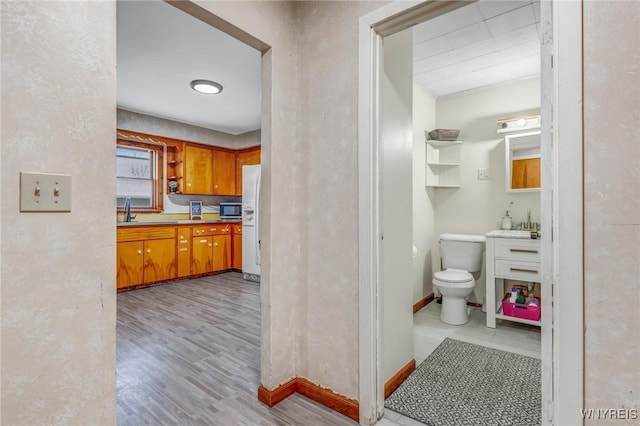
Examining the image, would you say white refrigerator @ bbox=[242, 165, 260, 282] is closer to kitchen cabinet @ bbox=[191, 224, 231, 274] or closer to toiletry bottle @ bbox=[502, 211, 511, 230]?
kitchen cabinet @ bbox=[191, 224, 231, 274]

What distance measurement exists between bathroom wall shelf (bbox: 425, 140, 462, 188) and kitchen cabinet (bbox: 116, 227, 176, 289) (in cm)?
361

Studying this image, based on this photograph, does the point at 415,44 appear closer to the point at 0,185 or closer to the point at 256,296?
the point at 0,185

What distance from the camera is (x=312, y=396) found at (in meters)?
1.76

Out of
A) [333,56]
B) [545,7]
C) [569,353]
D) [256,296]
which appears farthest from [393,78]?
[256,296]

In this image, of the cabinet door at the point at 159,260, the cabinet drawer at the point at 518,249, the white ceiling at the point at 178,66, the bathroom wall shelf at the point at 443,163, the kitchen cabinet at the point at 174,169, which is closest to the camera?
the white ceiling at the point at 178,66

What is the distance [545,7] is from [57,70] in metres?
1.67

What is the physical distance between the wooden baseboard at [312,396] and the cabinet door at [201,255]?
345 centimetres

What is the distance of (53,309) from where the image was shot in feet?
3.32

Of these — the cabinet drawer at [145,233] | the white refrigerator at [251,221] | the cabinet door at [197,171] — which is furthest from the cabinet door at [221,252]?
the cabinet door at [197,171]

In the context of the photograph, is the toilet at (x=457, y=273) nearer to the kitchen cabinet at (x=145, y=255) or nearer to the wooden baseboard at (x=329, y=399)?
the wooden baseboard at (x=329, y=399)

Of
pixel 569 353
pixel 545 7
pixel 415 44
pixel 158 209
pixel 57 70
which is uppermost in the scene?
pixel 415 44

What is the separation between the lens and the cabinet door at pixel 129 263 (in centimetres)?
399

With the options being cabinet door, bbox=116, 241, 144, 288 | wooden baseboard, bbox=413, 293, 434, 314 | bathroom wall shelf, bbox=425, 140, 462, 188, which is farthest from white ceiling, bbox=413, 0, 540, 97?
cabinet door, bbox=116, 241, 144, 288

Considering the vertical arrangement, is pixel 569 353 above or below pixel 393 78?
below
